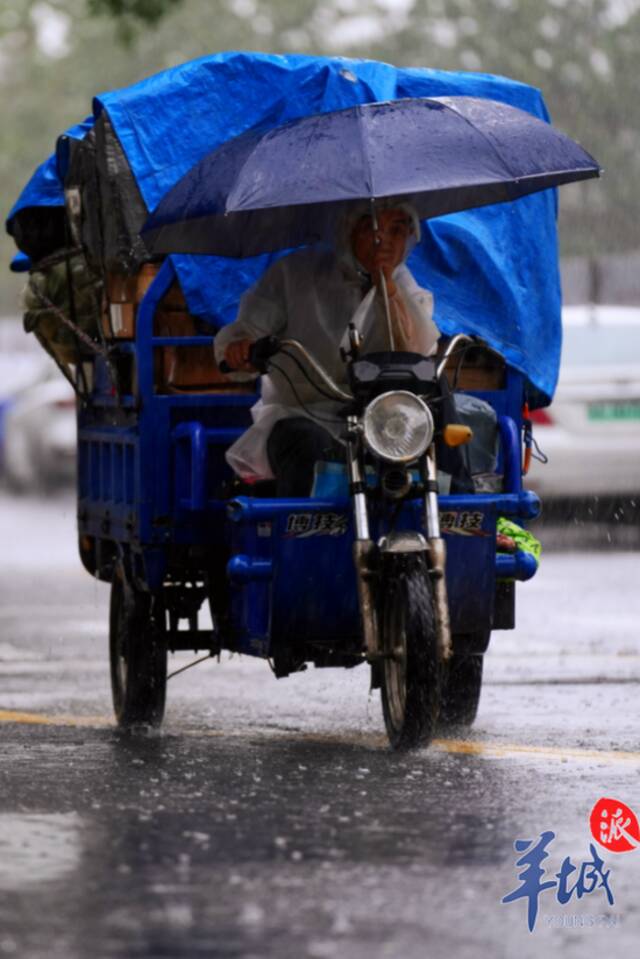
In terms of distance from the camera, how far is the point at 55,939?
5539 mm

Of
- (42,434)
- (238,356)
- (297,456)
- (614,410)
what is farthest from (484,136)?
(42,434)

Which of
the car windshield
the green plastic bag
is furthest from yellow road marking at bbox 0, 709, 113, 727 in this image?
the car windshield

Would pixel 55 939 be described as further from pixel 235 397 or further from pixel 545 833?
pixel 235 397

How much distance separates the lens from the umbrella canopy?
27.7 ft

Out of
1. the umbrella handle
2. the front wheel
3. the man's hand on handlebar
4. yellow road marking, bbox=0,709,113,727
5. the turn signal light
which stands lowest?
yellow road marking, bbox=0,709,113,727

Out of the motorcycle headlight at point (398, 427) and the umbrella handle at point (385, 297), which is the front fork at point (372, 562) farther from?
the umbrella handle at point (385, 297)

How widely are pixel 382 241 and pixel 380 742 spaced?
175cm

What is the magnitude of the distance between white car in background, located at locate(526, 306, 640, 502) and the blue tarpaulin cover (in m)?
7.95

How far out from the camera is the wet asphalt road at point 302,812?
18.5ft

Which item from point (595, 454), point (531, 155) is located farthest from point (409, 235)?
point (595, 454)

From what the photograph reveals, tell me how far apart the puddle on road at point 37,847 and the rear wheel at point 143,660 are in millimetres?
2206

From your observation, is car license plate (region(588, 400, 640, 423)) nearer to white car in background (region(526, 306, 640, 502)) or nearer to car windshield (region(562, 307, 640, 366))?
white car in background (region(526, 306, 640, 502))

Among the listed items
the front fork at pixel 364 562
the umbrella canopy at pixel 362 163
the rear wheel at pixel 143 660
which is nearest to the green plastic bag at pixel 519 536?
the front fork at pixel 364 562

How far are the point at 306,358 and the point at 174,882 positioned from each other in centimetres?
280
